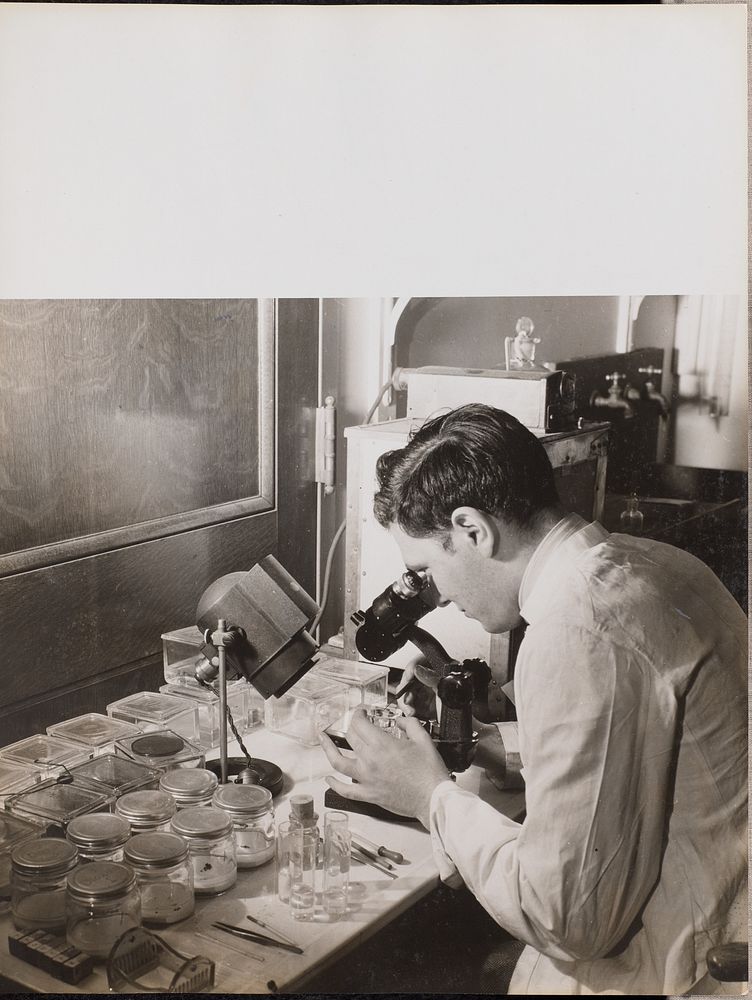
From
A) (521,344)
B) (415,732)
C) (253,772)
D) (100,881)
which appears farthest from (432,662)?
(100,881)

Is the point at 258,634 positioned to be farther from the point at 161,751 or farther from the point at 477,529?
the point at 477,529

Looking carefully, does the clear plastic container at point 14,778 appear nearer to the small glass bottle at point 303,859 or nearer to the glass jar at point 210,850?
the glass jar at point 210,850

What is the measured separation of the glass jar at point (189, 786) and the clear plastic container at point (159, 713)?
18cm

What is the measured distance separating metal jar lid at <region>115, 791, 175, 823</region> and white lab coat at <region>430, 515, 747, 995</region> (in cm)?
42

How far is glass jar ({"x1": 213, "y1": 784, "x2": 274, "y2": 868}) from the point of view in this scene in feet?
4.86

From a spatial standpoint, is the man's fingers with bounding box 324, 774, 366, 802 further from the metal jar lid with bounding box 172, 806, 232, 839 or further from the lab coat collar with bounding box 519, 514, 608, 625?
the lab coat collar with bounding box 519, 514, 608, 625

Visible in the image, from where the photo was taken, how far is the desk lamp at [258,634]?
1.64m

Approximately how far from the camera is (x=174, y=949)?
138cm

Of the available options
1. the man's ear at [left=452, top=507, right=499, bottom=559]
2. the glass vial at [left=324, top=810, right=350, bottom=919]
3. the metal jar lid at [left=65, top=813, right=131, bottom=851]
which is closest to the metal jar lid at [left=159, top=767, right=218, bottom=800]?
the metal jar lid at [left=65, top=813, right=131, bottom=851]

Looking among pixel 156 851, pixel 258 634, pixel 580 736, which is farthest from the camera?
pixel 258 634

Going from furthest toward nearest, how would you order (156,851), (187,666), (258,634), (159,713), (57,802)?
(187,666), (159,713), (258,634), (57,802), (156,851)

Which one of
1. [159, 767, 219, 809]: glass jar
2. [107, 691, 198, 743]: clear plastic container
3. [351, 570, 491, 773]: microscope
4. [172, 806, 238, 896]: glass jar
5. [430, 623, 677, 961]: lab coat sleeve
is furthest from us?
[107, 691, 198, 743]: clear plastic container

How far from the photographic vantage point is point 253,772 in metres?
1.66

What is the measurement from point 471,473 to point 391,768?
1.58ft
